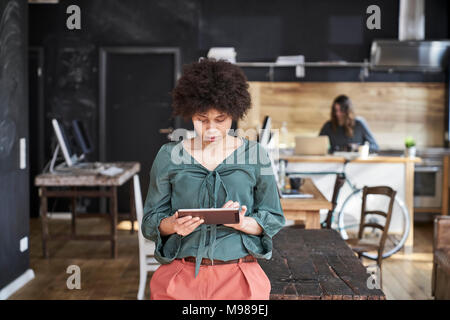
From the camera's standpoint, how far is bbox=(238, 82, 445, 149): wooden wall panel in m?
7.94

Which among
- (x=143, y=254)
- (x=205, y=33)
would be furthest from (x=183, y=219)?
(x=205, y=33)

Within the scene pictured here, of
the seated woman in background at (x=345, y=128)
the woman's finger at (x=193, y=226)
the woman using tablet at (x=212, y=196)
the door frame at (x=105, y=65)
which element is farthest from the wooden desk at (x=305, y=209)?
the door frame at (x=105, y=65)

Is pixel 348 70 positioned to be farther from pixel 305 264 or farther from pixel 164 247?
pixel 164 247

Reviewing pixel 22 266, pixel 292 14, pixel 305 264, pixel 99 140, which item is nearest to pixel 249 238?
pixel 305 264

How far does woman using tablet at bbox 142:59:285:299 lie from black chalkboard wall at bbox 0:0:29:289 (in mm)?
2884

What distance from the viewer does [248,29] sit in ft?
26.5

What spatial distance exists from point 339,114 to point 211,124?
5.05m

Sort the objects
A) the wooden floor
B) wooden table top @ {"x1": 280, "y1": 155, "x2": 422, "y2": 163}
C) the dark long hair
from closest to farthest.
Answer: the wooden floor
wooden table top @ {"x1": 280, "y1": 155, "x2": 422, "y2": 163}
the dark long hair

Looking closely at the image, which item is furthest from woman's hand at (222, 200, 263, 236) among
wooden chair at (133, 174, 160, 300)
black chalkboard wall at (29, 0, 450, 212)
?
black chalkboard wall at (29, 0, 450, 212)

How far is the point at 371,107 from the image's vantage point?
797 centimetres

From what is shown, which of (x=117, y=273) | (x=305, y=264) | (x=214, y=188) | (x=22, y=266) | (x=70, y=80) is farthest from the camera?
(x=70, y=80)

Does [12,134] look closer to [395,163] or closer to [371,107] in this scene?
[395,163]

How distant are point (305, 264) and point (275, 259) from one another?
6.2 inches

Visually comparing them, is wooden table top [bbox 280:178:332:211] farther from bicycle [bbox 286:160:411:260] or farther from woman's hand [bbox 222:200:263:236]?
woman's hand [bbox 222:200:263:236]
